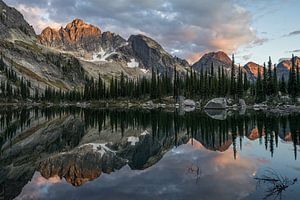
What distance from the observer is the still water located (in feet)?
60.1

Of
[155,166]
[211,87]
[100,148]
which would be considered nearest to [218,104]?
[211,87]

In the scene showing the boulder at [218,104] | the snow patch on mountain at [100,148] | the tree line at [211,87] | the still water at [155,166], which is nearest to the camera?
the still water at [155,166]

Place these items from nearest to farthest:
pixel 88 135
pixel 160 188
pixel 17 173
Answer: pixel 160 188 → pixel 17 173 → pixel 88 135

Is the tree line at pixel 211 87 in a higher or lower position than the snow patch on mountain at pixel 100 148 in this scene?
higher

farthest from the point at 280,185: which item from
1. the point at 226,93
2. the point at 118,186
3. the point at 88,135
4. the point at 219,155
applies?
the point at 226,93

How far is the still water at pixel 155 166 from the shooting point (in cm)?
1831

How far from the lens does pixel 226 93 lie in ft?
498

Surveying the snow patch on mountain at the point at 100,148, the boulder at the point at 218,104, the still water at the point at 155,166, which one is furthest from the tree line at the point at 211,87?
the snow patch on mountain at the point at 100,148

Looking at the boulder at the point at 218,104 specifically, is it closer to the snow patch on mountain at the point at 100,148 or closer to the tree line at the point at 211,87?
the tree line at the point at 211,87

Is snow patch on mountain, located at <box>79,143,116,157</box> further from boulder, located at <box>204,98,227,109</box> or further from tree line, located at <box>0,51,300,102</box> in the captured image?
tree line, located at <box>0,51,300,102</box>

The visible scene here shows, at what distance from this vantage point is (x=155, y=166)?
2630 centimetres

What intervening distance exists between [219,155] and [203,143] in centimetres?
831

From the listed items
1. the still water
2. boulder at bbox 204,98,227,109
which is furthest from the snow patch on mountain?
boulder at bbox 204,98,227,109

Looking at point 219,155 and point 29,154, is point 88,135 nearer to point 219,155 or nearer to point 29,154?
point 29,154
